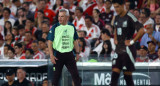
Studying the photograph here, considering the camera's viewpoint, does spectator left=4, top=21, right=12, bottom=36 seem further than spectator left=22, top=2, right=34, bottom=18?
No

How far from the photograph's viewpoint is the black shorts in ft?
30.9

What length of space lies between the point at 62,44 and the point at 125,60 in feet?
5.17

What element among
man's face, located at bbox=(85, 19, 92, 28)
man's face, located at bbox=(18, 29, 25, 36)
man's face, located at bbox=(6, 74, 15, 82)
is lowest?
man's face, located at bbox=(6, 74, 15, 82)

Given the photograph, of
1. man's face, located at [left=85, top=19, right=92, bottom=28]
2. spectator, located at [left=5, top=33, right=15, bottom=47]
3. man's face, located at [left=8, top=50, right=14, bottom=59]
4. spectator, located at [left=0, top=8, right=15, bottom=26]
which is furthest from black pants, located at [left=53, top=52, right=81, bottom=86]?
spectator, located at [left=0, top=8, right=15, bottom=26]

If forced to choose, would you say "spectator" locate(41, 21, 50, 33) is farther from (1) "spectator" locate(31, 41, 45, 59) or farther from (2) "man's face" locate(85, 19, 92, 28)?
(2) "man's face" locate(85, 19, 92, 28)

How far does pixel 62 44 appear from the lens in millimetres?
10141

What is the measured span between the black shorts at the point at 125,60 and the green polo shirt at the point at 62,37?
1.26 m

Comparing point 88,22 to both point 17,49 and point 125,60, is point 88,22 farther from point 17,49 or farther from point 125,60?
point 125,60

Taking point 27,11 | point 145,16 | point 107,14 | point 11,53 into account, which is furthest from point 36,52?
point 27,11

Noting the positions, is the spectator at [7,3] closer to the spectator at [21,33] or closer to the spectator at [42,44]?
the spectator at [21,33]

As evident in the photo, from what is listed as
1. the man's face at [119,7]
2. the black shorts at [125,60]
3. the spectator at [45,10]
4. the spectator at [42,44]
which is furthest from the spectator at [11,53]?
the man's face at [119,7]

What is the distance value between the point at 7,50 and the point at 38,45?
1.01 metres

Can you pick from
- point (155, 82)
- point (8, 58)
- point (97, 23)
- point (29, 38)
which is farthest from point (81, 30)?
point (155, 82)

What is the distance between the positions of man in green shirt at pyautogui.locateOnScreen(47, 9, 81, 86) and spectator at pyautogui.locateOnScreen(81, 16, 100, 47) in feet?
14.6
